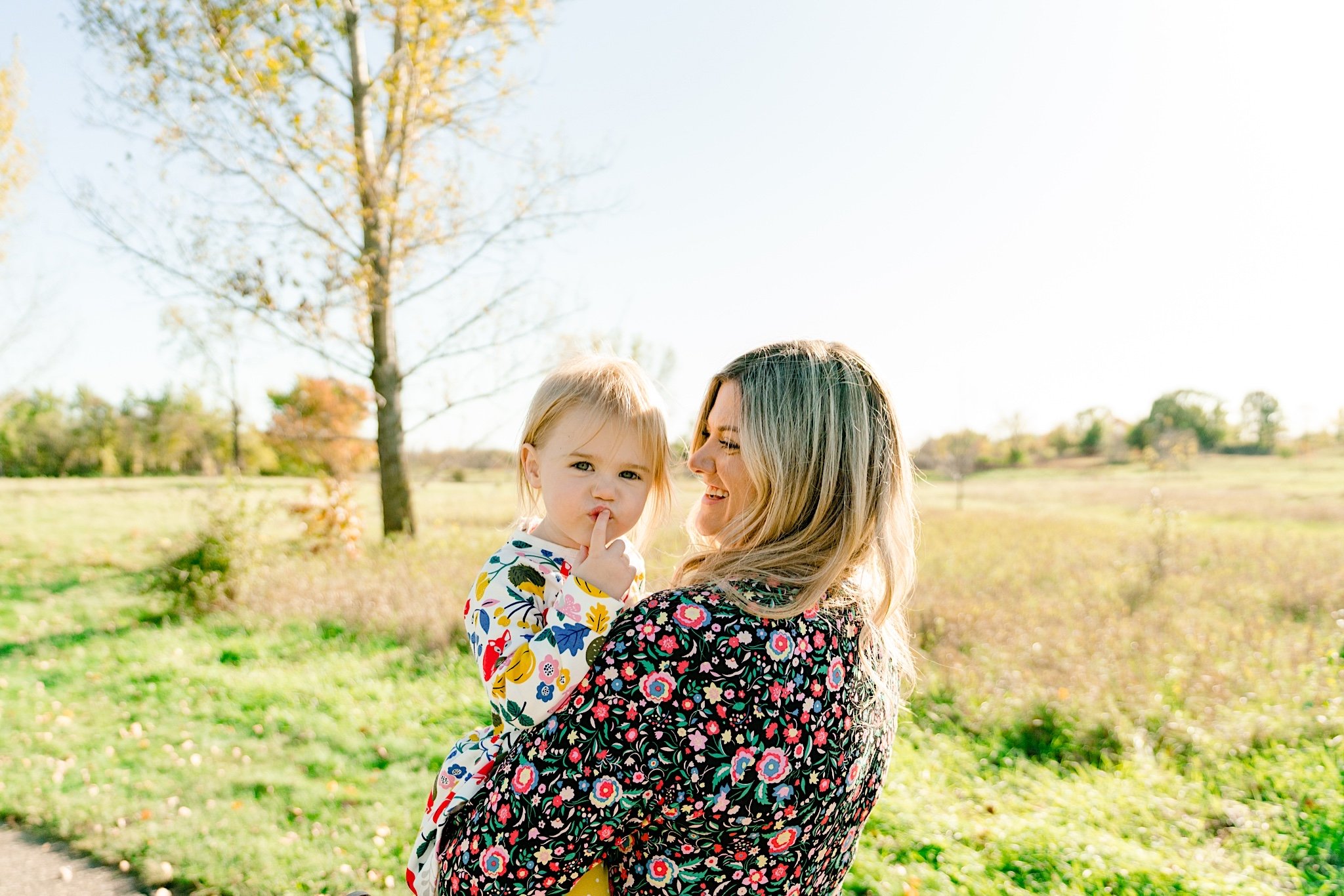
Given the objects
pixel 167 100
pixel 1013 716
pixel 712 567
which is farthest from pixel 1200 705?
pixel 167 100

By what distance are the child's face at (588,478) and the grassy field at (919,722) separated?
812 millimetres

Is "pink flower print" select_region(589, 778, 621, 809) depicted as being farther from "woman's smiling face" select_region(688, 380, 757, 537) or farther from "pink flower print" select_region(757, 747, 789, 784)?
"woman's smiling face" select_region(688, 380, 757, 537)

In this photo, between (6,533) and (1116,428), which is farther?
(1116,428)

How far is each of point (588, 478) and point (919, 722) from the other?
4.97 m

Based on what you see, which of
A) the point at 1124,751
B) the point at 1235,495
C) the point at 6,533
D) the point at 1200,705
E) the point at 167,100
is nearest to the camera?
the point at 1124,751

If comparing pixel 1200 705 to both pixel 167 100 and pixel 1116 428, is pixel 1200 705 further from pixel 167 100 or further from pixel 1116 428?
pixel 1116 428

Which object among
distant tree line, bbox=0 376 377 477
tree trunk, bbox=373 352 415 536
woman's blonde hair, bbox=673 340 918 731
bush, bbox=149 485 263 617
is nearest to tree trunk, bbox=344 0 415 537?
tree trunk, bbox=373 352 415 536

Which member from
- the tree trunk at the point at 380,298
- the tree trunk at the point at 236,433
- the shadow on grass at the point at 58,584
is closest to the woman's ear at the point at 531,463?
the shadow on grass at the point at 58,584

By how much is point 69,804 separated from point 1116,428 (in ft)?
198

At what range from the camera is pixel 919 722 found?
6.04 m

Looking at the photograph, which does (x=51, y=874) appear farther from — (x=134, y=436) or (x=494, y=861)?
(x=134, y=436)

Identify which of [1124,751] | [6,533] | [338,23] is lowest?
[1124,751]

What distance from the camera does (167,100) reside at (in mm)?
10859

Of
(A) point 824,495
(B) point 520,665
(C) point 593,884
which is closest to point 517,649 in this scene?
(B) point 520,665
